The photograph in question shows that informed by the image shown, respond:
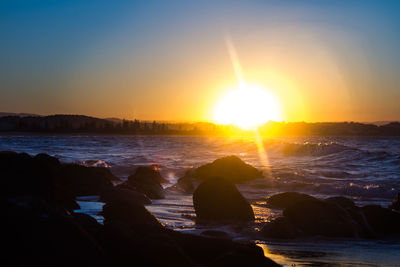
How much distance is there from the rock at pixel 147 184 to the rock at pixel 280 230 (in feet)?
22.1

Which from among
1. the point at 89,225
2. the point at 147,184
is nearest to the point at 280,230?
the point at 89,225

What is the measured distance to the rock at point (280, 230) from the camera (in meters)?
9.38

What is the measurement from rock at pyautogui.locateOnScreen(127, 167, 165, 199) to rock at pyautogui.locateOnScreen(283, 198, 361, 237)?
6.49 meters

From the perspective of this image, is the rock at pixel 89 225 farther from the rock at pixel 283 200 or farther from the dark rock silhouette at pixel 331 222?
the rock at pixel 283 200

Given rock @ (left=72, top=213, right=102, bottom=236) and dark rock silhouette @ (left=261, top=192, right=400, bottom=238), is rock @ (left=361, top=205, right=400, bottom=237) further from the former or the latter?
rock @ (left=72, top=213, right=102, bottom=236)

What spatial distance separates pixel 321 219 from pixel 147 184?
25.8 feet

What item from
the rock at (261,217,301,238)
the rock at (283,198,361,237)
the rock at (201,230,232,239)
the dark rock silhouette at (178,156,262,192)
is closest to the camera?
the rock at (201,230,232,239)

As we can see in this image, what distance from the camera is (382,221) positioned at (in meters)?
10.5

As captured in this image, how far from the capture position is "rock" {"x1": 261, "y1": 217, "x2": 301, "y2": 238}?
9.38m

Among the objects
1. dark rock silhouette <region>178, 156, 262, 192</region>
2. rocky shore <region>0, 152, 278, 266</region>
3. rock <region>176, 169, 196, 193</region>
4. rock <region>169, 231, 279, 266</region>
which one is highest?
rocky shore <region>0, 152, 278, 266</region>

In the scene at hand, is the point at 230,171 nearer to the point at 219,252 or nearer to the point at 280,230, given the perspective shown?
the point at 280,230

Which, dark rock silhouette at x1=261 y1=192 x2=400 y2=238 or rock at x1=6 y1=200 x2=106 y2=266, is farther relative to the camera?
dark rock silhouette at x1=261 y1=192 x2=400 y2=238

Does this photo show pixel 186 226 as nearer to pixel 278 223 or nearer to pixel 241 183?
pixel 278 223

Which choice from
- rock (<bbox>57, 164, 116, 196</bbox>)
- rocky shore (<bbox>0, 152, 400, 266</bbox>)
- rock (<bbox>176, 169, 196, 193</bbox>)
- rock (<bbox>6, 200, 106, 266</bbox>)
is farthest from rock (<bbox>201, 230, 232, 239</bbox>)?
rock (<bbox>176, 169, 196, 193</bbox>)
